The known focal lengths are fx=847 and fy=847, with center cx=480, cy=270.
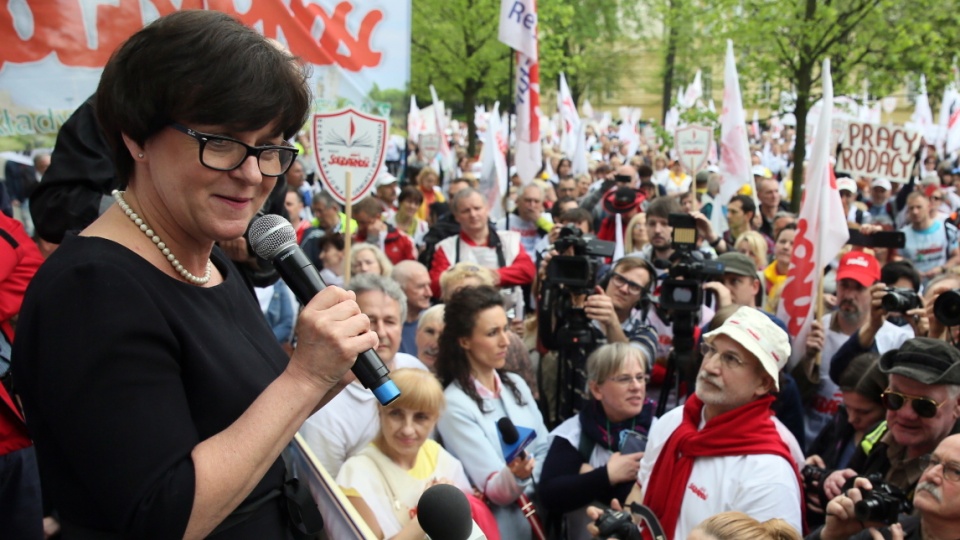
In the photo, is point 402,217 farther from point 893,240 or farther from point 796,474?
point 796,474

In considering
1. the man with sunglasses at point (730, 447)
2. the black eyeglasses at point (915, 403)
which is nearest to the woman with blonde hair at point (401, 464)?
the man with sunglasses at point (730, 447)

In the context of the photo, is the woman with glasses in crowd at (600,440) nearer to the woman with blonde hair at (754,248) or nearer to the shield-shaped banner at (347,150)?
the shield-shaped banner at (347,150)

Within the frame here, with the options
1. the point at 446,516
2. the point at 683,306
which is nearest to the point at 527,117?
the point at 683,306

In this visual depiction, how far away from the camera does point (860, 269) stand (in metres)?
5.33

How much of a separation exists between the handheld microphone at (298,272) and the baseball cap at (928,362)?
257 cm

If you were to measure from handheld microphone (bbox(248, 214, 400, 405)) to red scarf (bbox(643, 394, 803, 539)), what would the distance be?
211cm

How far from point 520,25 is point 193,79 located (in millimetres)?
7633

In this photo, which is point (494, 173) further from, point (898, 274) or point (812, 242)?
point (898, 274)

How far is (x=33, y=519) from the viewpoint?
2.77m

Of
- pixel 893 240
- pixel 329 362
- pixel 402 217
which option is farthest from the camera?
pixel 402 217

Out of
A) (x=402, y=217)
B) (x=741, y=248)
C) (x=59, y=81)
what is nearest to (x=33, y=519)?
(x=59, y=81)

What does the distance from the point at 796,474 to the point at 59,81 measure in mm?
3402

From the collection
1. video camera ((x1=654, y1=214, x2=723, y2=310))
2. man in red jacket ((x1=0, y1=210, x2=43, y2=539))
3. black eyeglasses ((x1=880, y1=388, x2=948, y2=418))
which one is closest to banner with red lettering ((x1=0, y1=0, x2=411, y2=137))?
man in red jacket ((x1=0, y1=210, x2=43, y2=539))

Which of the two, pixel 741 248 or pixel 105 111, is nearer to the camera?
pixel 105 111
